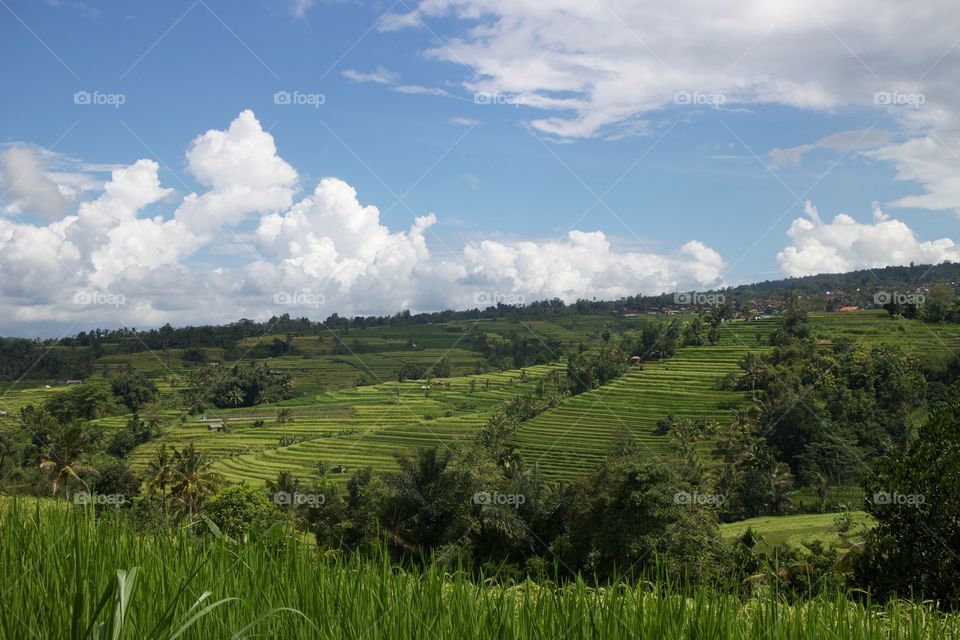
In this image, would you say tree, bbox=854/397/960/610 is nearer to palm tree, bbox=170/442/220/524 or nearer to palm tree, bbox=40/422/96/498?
palm tree, bbox=170/442/220/524

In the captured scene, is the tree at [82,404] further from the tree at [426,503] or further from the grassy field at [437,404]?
the tree at [426,503]

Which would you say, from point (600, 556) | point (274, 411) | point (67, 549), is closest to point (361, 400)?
point (274, 411)

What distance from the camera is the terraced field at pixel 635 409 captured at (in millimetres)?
67438

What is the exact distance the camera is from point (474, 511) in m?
38.4

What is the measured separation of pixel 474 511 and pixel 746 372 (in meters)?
52.7

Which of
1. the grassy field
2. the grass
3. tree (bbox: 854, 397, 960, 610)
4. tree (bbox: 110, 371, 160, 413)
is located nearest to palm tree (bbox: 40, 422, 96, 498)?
the grassy field

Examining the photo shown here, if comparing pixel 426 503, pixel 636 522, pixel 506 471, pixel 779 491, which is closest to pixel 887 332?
pixel 779 491

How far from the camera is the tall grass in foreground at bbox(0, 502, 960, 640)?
6.75 feet

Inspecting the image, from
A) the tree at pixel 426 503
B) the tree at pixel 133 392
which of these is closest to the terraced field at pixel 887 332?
the tree at pixel 426 503

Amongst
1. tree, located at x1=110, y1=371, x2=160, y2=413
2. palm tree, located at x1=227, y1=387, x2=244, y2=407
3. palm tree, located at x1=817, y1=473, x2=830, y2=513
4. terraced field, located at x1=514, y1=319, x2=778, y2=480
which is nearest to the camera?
palm tree, located at x1=817, y1=473, x2=830, y2=513

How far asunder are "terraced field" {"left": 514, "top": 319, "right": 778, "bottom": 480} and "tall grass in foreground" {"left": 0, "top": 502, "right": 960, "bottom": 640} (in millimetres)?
59445

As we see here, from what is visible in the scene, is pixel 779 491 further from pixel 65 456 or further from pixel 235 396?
pixel 235 396

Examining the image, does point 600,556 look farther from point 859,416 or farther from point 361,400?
point 361,400

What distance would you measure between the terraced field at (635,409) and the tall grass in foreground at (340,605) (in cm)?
5945
